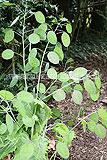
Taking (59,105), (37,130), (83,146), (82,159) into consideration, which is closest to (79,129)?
(83,146)

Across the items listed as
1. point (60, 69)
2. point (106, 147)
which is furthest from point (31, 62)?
point (60, 69)

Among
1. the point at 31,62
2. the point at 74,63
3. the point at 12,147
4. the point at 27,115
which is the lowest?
the point at 74,63

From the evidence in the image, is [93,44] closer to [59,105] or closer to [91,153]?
[59,105]

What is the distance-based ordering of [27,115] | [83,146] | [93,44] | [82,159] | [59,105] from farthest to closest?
[93,44]
[59,105]
[83,146]
[82,159]
[27,115]

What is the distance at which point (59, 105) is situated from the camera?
1.82m

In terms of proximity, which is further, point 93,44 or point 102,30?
point 102,30

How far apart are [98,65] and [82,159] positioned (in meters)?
2.04

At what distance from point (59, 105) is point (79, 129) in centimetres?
42

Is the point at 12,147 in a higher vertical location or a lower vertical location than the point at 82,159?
higher

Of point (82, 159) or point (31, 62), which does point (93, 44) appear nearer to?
point (82, 159)

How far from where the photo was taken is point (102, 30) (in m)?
4.55

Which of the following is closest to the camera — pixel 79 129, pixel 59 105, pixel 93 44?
pixel 79 129

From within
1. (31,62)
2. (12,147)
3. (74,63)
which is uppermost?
(31,62)

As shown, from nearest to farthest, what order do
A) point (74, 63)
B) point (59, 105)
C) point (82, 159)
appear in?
point (82, 159) < point (59, 105) < point (74, 63)
